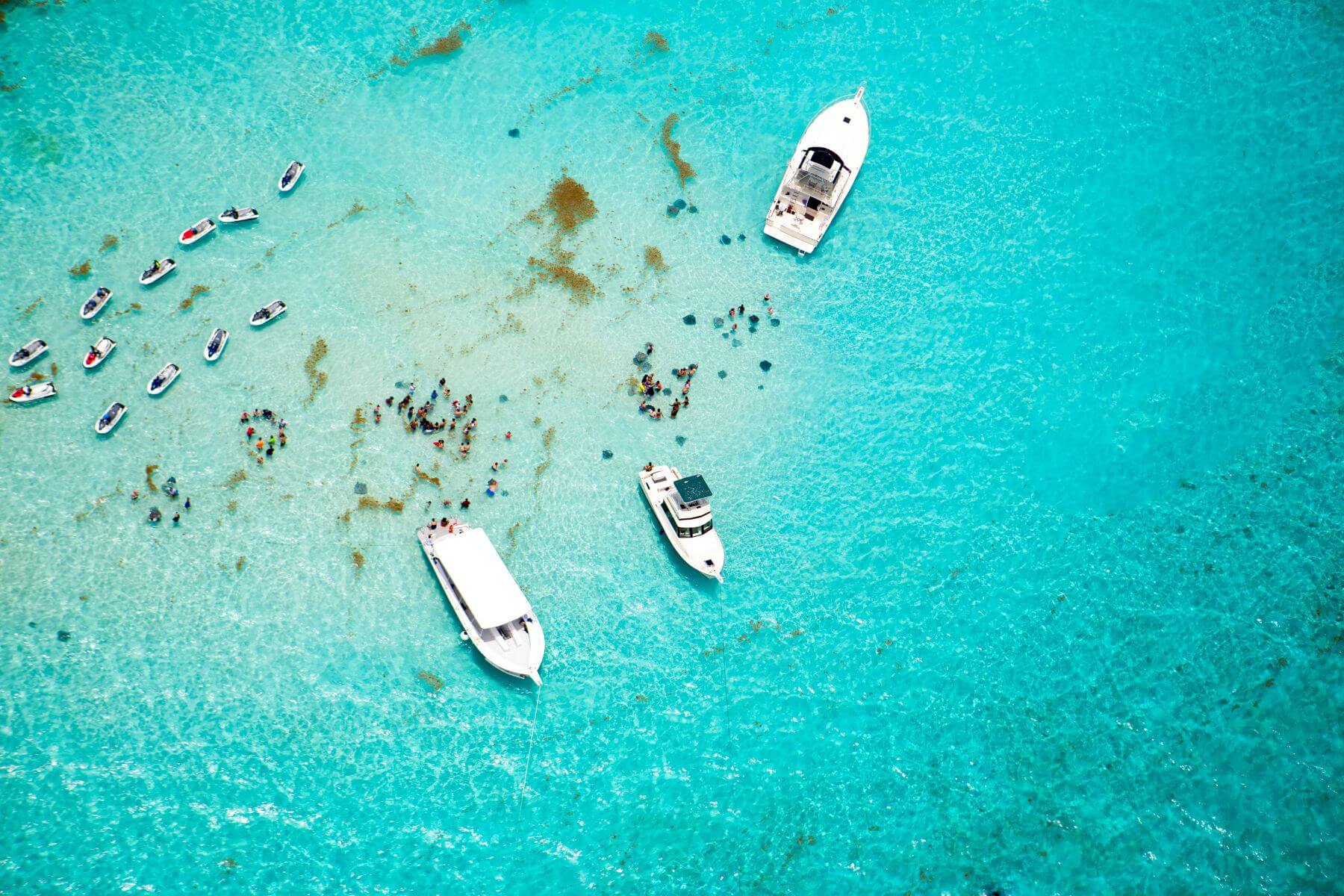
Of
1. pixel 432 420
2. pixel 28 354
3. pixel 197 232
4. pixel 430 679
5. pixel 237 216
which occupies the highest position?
pixel 237 216

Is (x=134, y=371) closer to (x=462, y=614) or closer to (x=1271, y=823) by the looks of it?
(x=462, y=614)

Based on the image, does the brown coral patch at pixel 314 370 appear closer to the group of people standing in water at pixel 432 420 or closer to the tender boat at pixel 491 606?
the group of people standing in water at pixel 432 420

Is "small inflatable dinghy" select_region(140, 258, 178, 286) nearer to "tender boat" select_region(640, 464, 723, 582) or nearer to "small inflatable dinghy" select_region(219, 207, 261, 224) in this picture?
"small inflatable dinghy" select_region(219, 207, 261, 224)

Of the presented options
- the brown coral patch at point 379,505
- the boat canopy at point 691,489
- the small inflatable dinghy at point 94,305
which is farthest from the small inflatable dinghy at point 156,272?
the boat canopy at point 691,489

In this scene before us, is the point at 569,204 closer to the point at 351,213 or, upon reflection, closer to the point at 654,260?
the point at 654,260

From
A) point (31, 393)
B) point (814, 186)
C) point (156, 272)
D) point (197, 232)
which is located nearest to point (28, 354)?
point (31, 393)

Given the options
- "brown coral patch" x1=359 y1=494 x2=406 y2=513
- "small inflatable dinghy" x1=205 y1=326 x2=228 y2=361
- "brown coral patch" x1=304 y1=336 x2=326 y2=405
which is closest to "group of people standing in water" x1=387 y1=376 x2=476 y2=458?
"brown coral patch" x1=304 y1=336 x2=326 y2=405

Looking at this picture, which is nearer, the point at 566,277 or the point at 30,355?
the point at 30,355
